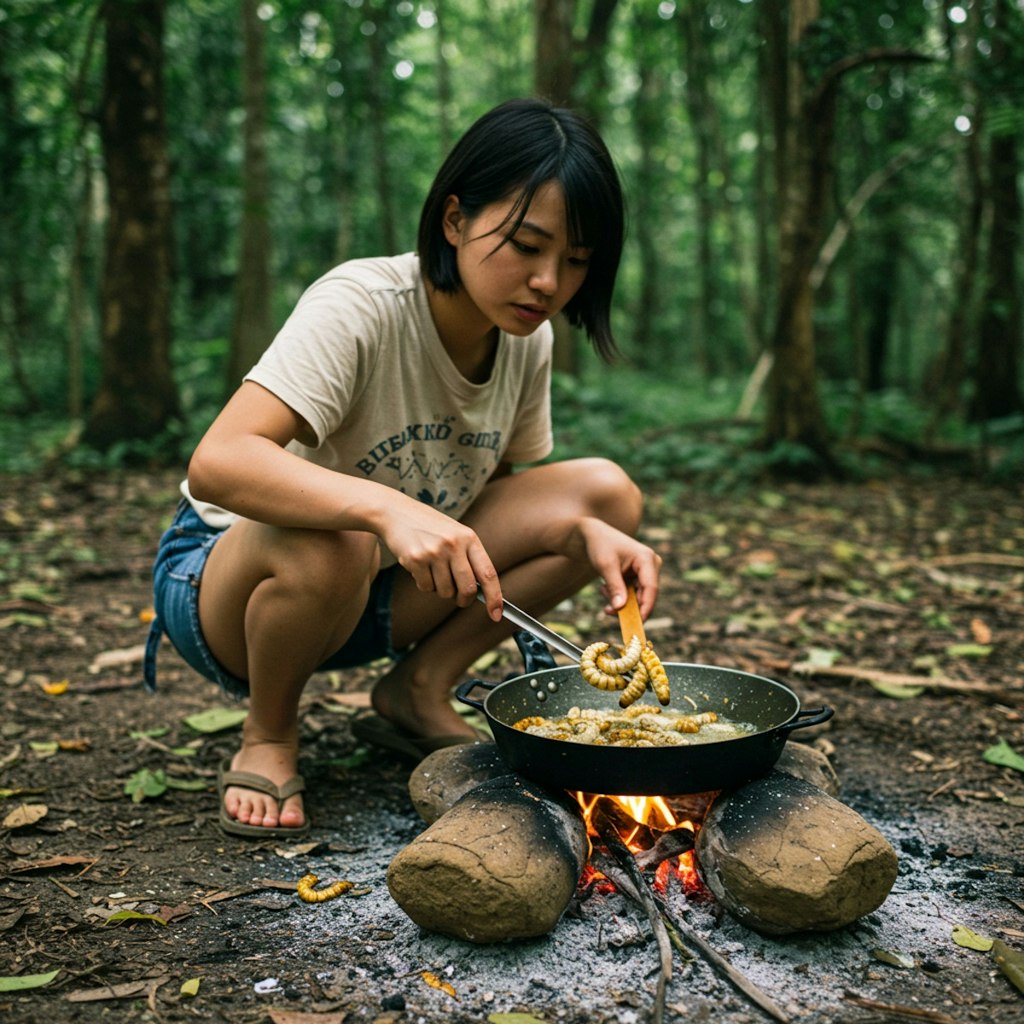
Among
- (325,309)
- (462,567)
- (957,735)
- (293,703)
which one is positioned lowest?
(957,735)

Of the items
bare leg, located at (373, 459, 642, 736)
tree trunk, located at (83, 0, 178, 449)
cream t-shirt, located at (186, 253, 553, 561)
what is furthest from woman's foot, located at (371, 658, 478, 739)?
tree trunk, located at (83, 0, 178, 449)

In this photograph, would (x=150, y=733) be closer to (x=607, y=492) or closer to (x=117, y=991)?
(x=117, y=991)

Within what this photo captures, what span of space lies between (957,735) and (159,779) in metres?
2.28

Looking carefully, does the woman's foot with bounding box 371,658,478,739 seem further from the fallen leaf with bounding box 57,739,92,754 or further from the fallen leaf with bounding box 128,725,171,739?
the fallen leaf with bounding box 57,739,92,754

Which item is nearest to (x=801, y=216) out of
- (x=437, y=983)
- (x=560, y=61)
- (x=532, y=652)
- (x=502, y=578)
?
(x=560, y=61)

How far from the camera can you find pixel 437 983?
5.47 feet

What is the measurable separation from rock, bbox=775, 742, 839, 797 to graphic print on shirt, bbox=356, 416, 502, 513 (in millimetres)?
1039

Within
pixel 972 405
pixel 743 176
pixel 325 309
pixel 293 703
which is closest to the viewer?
pixel 325 309

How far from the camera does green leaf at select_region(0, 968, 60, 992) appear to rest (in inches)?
64.2

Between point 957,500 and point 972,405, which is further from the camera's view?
point 972,405

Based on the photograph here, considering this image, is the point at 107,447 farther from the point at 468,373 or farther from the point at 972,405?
the point at 972,405

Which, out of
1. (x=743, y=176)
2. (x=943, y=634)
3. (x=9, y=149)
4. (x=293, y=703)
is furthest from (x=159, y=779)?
(x=743, y=176)

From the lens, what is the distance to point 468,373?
245 centimetres

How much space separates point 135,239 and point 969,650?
610cm
